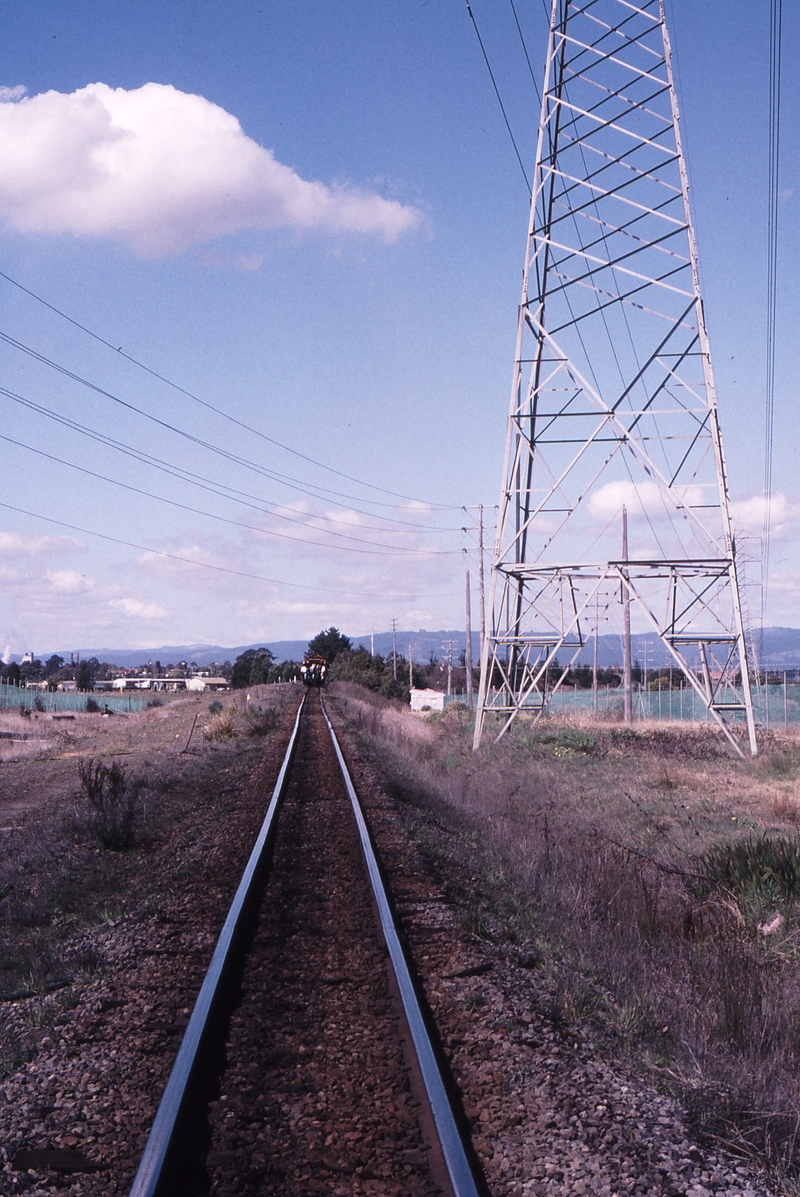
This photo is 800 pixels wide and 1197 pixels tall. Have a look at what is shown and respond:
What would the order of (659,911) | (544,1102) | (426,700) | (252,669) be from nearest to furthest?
1. (544,1102)
2. (659,911)
3. (426,700)
4. (252,669)

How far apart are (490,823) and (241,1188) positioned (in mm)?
10417

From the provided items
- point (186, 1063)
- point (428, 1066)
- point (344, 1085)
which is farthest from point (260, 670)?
point (428, 1066)

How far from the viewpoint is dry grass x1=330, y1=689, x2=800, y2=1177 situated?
504 centimetres

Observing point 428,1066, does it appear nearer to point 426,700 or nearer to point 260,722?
point 260,722

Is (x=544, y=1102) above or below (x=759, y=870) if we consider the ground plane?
above

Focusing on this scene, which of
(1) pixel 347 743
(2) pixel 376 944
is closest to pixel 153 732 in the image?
(1) pixel 347 743

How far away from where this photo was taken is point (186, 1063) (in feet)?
15.1

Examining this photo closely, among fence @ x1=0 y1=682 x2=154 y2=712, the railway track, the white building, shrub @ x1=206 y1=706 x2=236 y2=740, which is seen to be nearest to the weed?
the railway track

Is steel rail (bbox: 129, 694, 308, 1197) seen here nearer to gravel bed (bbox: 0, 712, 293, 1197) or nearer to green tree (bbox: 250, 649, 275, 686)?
gravel bed (bbox: 0, 712, 293, 1197)

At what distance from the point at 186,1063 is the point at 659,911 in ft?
19.1

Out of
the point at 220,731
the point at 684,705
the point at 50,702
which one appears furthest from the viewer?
the point at 50,702

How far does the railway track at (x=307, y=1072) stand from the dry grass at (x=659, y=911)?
113cm

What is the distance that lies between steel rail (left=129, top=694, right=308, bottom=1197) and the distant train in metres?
75.1

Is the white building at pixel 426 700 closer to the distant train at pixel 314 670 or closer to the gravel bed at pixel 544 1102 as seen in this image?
the distant train at pixel 314 670
